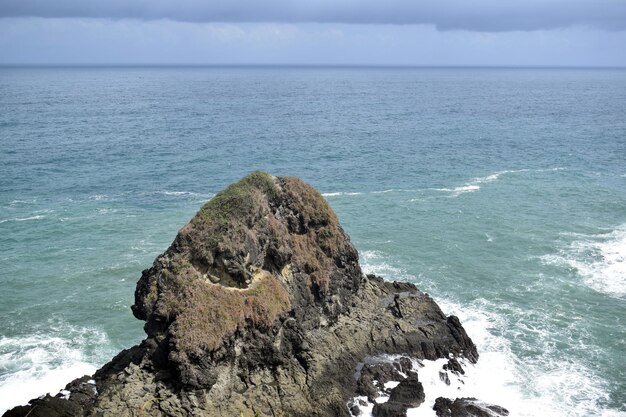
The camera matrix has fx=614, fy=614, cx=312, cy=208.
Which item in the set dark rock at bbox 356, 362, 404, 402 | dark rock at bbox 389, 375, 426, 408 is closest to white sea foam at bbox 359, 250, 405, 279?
dark rock at bbox 356, 362, 404, 402

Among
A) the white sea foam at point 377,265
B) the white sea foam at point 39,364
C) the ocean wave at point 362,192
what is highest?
the ocean wave at point 362,192

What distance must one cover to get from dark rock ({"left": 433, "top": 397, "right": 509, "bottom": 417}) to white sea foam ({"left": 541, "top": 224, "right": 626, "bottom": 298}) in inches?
929

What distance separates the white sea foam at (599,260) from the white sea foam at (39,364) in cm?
4442

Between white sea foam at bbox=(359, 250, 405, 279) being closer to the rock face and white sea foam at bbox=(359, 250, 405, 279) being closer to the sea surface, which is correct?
the sea surface

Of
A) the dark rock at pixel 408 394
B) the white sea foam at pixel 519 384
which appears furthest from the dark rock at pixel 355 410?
the dark rock at pixel 408 394

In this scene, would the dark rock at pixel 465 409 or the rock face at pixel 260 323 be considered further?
the dark rock at pixel 465 409

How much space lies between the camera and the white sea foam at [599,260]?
57.8 metres

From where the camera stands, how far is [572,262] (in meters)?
62.4

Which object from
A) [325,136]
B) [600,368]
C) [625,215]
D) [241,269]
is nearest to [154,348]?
[241,269]

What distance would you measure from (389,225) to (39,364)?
4196 cm

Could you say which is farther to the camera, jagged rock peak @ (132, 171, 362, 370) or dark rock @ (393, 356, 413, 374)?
dark rock @ (393, 356, 413, 374)

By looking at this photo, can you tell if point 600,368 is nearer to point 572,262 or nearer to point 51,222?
point 572,262

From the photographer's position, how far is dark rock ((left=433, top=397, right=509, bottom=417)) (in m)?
37.8

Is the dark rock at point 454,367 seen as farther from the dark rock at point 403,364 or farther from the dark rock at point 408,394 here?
the dark rock at point 408,394
